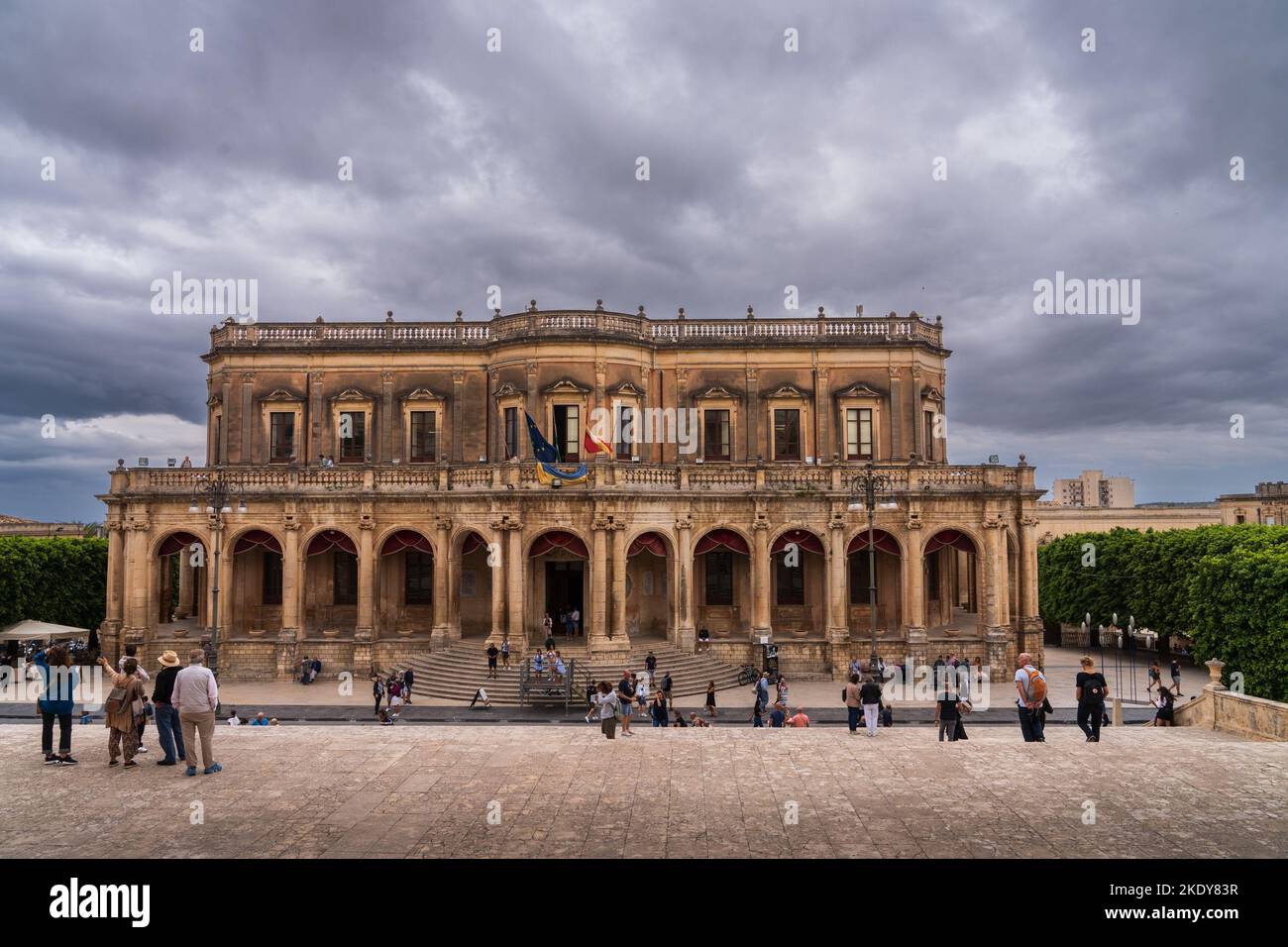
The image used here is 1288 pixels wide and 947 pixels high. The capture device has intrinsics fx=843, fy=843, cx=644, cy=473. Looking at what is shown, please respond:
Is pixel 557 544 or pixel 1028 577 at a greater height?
pixel 557 544

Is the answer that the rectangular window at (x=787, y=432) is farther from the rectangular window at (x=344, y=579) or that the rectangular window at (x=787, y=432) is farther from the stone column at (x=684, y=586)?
the rectangular window at (x=344, y=579)

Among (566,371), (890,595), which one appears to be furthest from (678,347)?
(890,595)

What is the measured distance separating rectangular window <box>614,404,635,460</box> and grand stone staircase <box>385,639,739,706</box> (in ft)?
28.0

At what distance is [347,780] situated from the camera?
12492 mm

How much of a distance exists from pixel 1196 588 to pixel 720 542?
57.1ft

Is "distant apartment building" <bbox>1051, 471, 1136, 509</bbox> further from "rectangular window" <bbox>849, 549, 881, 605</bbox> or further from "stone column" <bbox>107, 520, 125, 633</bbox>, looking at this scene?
"stone column" <bbox>107, 520, 125, 633</bbox>

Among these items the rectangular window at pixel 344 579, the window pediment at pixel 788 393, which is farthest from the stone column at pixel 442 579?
the window pediment at pixel 788 393

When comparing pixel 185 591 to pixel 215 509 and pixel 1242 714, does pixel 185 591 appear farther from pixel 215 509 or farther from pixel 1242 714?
pixel 1242 714

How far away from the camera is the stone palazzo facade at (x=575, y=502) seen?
34125 mm

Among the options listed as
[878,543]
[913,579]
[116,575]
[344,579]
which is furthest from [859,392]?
[116,575]

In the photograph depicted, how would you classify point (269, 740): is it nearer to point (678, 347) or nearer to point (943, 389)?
point (678, 347)

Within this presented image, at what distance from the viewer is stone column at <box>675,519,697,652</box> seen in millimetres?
33875

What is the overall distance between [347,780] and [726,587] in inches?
1023

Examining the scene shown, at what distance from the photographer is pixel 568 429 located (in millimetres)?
36625
